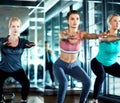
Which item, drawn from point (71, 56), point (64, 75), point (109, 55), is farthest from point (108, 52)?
point (64, 75)

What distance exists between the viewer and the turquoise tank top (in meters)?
4.16

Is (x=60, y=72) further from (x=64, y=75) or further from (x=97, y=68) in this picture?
(x=97, y=68)

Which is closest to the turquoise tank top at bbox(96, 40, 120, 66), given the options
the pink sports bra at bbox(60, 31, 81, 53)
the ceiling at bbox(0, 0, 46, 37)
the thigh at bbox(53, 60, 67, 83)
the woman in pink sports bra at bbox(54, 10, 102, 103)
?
the woman in pink sports bra at bbox(54, 10, 102, 103)

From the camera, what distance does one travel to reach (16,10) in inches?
329

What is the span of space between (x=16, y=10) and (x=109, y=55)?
4796 mm

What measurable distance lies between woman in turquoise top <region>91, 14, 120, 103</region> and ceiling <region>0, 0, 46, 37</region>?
14.1 ft

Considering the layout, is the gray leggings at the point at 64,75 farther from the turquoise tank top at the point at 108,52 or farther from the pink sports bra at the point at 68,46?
the turquoise tank top at the point at 108,52

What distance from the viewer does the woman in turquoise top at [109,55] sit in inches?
161

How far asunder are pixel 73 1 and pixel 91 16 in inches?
35.4

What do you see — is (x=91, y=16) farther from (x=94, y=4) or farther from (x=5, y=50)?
(x=5, y=50)

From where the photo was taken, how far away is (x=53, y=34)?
320 inches

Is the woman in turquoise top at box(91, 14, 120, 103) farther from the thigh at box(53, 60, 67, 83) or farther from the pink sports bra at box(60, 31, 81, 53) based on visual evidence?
the thigh at box(53, 60, 67, 83)

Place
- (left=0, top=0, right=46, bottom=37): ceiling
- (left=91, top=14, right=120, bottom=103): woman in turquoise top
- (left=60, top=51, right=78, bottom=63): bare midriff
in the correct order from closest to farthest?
(left=60, top=51, right=78, bottom=63): bare midriff
(left=91, top=14, right=120, bottom=103): woman in turquoise top
(left=0, top=0, right=46, bottom=37): ceiling

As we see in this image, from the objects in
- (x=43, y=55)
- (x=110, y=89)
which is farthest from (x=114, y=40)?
(x=43, y=55)
